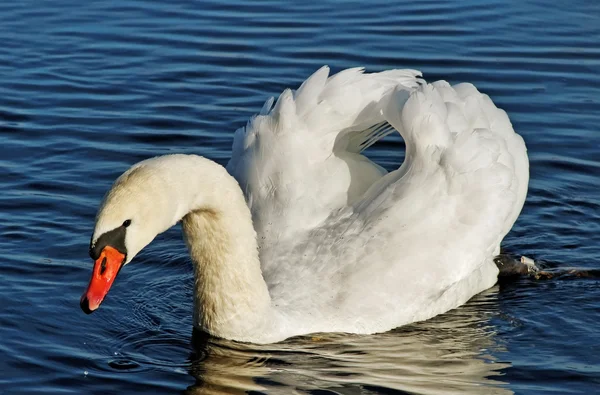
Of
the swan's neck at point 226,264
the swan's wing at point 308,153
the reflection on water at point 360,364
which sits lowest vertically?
the reflection on water at point 360,364

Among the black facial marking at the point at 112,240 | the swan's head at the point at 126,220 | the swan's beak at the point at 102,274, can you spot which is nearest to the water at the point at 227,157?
the swan's beak at the point at 102,274

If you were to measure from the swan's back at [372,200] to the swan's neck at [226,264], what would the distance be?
258 millimetres

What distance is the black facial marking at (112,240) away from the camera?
7.24 meters

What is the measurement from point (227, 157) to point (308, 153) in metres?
2.78

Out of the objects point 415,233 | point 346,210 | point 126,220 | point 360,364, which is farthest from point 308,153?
point 126,220

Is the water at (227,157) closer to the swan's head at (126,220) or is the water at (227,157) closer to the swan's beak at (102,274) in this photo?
the swan's beak at (102,274)

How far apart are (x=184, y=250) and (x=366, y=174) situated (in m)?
1.73

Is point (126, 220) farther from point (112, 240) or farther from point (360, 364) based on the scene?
point (360, 364)

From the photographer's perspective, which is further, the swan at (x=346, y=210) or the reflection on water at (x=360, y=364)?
the swan at (x=346, y=210)

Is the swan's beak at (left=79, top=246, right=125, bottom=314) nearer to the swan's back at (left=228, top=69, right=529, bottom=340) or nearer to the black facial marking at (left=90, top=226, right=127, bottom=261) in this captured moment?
the black facial marking at (left=90, top=226, right=127, bottom=261)

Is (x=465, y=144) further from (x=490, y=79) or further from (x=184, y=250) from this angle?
(x=490, y=79)

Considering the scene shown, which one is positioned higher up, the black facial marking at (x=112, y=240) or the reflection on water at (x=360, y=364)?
the black facial marking at (x=112, y=240)

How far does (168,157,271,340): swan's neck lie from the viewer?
802 cm

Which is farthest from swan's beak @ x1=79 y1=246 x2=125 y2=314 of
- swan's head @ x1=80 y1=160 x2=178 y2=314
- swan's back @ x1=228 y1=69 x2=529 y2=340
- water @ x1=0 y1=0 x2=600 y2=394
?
swan's back @ x1=228 y1=69 x2=529 y2=340
